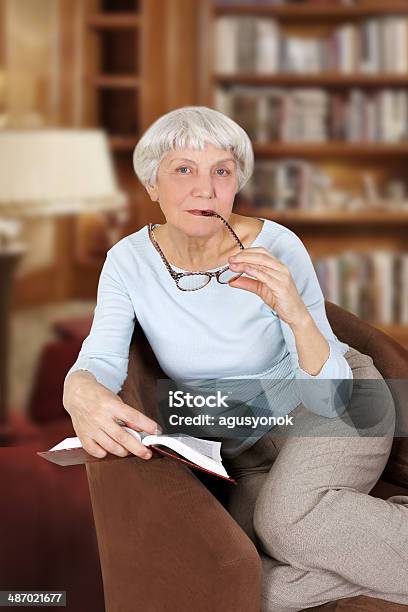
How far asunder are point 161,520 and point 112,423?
0.52 ft

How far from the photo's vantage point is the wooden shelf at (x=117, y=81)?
14.1ft

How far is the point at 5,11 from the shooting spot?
4.17 m

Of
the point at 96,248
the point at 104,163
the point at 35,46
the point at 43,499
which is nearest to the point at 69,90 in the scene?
the point at 35,46

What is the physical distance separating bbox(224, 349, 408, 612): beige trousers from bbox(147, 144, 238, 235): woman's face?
38cm

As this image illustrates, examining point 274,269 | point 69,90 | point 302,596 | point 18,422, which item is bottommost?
point 18,422

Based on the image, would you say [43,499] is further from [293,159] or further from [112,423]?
[293,159]

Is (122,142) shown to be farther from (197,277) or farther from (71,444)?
(71,444)

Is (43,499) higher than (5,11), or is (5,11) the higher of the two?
(5,11)

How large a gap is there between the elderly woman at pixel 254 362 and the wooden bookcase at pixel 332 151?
253 centimetres

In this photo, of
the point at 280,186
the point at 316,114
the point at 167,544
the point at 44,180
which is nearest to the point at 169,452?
the point at 167,544

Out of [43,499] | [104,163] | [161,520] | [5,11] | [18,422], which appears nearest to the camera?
[161,520]

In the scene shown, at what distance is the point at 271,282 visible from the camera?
1.40 m

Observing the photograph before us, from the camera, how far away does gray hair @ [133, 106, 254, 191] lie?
150 centimetres

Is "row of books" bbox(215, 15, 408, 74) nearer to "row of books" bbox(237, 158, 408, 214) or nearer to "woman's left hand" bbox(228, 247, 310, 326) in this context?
"row of books" bbox(237, 158, 408, 214)
